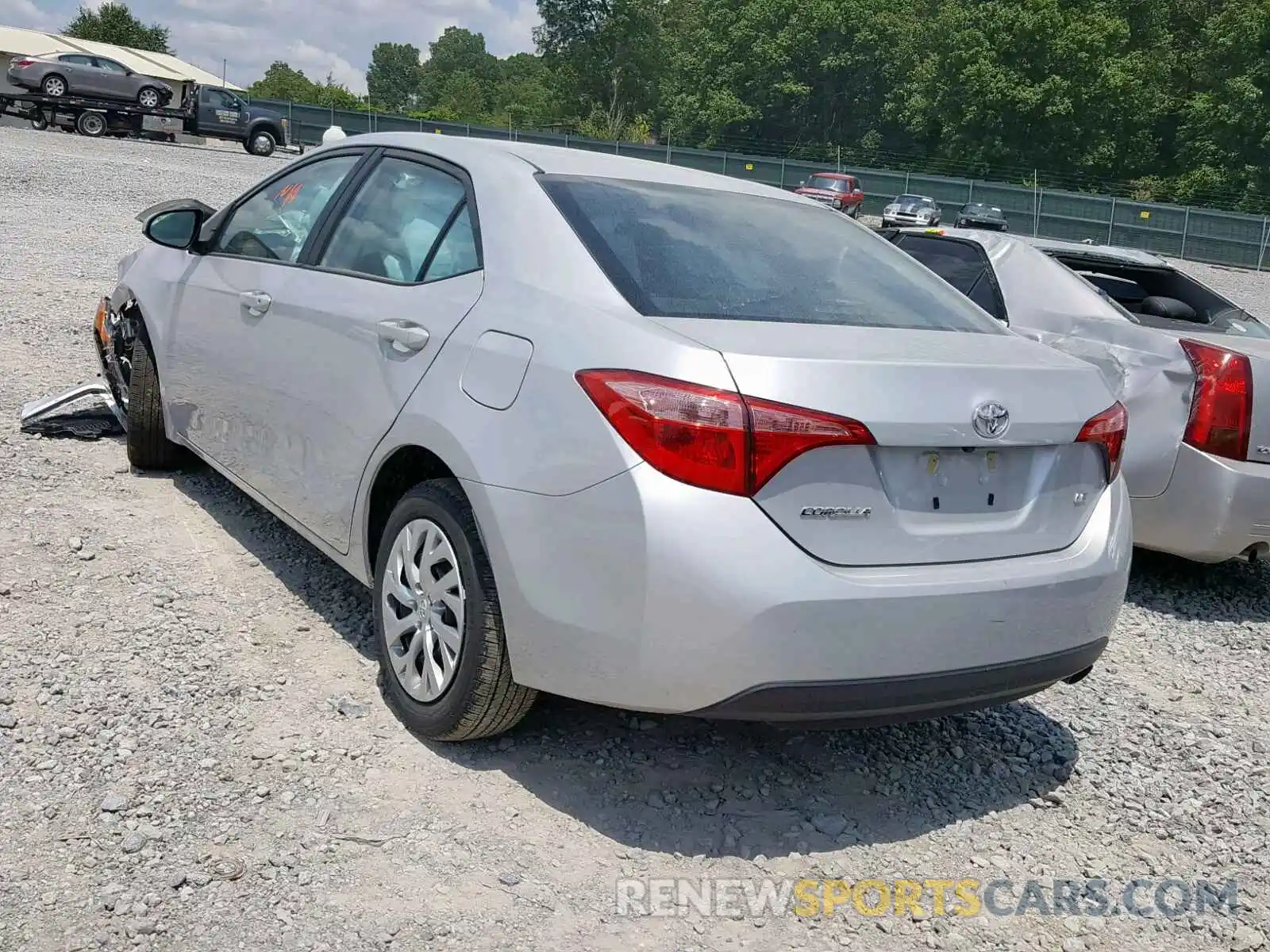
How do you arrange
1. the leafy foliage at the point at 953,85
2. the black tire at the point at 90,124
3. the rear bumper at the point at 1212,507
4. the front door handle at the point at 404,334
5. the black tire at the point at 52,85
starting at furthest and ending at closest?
the leafy foliage at the point at 953,85 → the black tire at the point at 90,124 → the black tire at the point at 52,85 → the rear bumper at the point at 1212,507 → the front door handle at the point at 404,334

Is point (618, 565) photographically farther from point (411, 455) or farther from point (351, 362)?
point (351, 362)

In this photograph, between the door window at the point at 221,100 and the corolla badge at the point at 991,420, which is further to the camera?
the door window at the point at 221,100

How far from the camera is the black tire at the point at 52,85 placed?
108 ft

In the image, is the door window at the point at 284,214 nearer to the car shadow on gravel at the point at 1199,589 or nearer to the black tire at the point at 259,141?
the car shadow on gravel at the point at 1199,589

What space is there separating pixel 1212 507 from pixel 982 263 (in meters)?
1.77

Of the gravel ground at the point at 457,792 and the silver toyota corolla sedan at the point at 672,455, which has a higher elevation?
the silver toyota corolla sedan at the point at 672,455

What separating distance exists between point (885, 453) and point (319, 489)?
72.7 inches

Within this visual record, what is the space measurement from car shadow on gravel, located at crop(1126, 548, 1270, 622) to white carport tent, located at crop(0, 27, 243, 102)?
53814 millimetres

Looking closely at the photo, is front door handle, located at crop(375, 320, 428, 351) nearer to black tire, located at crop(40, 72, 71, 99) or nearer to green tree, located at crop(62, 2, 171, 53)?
black tire, located at crop(40, 72, 71, 99)

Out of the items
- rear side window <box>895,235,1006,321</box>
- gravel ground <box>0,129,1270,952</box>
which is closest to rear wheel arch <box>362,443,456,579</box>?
gravel ground <box>0,129,1270,952</box>

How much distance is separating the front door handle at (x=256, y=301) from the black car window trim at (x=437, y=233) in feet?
0.57

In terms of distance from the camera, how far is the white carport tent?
5434 centimetres

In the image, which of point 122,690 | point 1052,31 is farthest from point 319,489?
point 1052,31

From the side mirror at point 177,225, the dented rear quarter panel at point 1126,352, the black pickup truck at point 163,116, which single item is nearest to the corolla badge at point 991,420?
the dented rear quarter panel at point 1126,352
